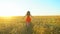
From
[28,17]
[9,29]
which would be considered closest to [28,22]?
[28,17]

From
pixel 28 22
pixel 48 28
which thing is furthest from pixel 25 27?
pixel 48 28

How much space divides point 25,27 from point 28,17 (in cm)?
72

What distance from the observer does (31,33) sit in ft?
54.3

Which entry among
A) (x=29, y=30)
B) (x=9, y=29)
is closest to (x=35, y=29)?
(x=29, y=30)

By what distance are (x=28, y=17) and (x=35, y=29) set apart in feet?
3.44

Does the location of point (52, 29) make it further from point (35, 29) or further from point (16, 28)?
point (16, 28)

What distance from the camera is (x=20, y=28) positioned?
56.3 ft

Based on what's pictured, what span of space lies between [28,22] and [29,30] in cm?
75

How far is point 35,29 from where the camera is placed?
16953mm

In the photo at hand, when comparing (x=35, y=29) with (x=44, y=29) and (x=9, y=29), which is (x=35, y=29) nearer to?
(x=44, y=29)

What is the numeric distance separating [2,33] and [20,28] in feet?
4.20

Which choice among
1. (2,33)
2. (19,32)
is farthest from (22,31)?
(2,33)

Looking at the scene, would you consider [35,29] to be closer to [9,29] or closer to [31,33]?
[31,33]

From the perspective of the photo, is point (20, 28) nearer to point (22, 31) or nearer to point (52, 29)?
point (22, 31)
